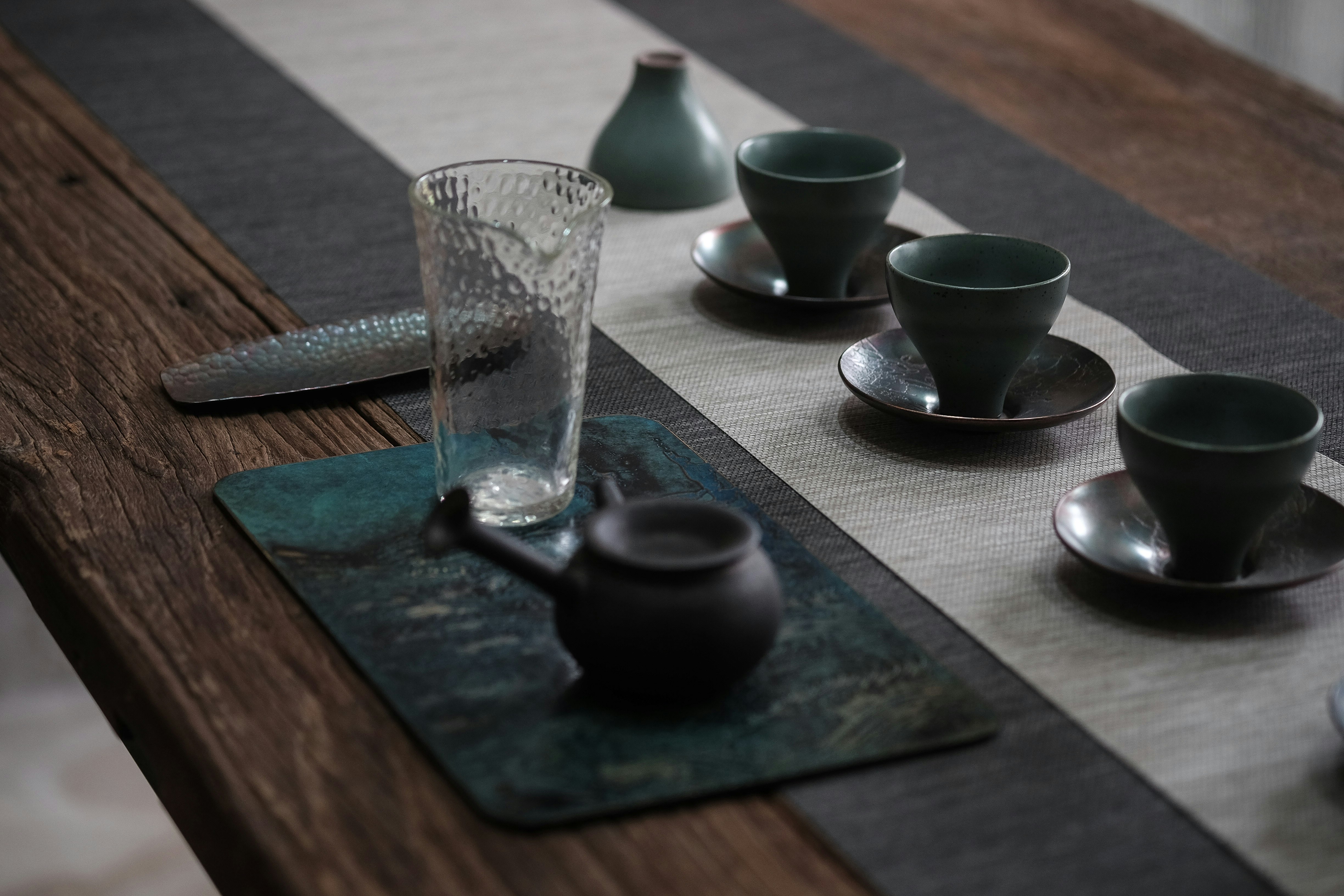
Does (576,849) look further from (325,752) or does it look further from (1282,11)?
(1282,11)

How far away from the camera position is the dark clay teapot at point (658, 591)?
54 cm

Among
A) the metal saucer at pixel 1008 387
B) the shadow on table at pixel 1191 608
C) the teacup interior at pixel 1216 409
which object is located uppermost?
the teacup interior at pixel 1216 409

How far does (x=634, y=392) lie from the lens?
2.89 ft

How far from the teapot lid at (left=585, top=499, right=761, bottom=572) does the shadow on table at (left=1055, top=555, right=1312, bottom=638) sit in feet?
0.66

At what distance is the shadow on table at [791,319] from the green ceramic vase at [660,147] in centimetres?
19

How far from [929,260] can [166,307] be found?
0.52m

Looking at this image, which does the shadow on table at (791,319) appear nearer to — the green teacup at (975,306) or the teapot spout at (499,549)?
the green teacup at (975,306)

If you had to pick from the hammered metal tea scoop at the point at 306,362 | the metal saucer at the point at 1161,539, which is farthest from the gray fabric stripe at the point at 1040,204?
the hammered metal tea scoop at the point at 306,362

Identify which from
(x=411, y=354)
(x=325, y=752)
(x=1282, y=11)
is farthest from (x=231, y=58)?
(x=1282, y=11)

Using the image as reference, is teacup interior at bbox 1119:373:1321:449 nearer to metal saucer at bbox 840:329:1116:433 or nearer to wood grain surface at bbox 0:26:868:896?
metal saucer at bbox 840:329:1116:433

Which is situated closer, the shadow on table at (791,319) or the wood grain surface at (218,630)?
the wood grain surface at (218,630)

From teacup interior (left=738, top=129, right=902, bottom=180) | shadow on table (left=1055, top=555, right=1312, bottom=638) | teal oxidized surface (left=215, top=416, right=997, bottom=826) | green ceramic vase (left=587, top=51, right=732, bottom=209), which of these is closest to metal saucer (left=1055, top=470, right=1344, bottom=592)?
shadow on table (left=1055, top=555, right=1312, bottom=638)

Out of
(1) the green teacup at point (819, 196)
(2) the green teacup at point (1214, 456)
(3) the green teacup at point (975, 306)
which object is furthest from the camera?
(1) the green teacup at point (819, 196)

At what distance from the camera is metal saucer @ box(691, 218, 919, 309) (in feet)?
3.17
